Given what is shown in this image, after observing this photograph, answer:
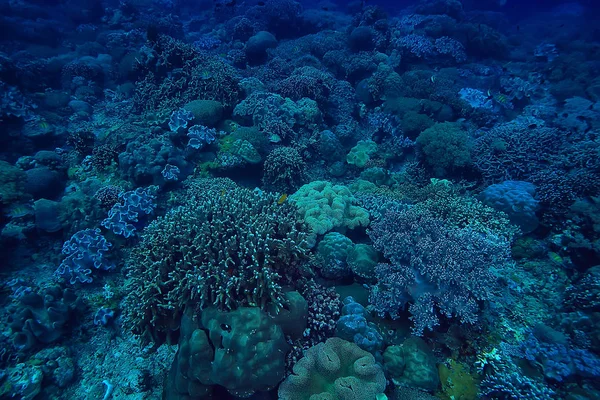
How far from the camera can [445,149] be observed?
799cm

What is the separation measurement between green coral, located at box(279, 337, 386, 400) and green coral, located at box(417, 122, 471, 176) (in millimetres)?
6187

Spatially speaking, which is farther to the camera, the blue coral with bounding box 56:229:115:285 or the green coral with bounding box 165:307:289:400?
the blue coral with bounding box 56:229:115:285

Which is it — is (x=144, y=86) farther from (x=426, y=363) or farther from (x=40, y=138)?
(x=426, y=363)

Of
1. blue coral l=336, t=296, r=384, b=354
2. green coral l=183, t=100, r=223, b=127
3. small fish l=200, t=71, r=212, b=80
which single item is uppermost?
small fish l=200, t=71, r=212, b=80

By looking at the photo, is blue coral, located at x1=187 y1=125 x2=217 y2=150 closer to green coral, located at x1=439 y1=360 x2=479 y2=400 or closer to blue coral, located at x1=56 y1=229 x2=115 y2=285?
blue coral, located at x1=56 y1=229 x2=115 y2=285

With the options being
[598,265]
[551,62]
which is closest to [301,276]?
[598,265]

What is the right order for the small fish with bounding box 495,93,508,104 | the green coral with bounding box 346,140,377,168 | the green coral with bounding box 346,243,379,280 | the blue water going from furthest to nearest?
the small fish with bounding box 495,93,508,104, the green coral with bounding box 346,140,377,168, the green coral with bounding box 346,243,379,280, the blue water

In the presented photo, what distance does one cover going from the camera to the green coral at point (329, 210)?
216 inches

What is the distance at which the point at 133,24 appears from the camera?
786 inches

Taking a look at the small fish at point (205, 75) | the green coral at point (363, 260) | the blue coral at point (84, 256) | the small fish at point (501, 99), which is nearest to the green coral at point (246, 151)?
the small fish at point (205, 75)

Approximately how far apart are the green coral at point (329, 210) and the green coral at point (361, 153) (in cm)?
289

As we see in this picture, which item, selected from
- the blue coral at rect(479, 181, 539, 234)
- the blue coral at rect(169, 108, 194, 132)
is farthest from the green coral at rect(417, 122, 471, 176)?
the blue coral at rect(169, 108, 194, 132)

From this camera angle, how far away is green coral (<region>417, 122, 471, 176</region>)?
786 cm

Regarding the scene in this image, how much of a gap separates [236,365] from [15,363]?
3718 mm
